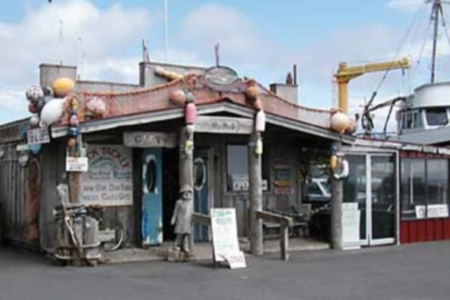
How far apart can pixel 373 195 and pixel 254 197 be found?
387 cm

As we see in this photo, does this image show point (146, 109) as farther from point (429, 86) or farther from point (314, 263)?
point (429, 86)

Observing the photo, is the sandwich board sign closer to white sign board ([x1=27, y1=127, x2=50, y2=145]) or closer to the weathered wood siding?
white sign board ([x1=27, y1=127, x2=50, y2=145])

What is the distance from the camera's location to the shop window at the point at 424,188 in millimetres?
19047

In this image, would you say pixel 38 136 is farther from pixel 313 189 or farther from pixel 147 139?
pixel 313 189

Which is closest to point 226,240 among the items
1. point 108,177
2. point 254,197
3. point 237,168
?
point 254,197

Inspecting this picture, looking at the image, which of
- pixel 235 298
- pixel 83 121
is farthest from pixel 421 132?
pixel 235 298

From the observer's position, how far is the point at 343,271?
13703 millimetres

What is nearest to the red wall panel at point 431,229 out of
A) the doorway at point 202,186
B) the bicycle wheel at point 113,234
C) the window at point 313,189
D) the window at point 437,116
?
the window at point 313,189

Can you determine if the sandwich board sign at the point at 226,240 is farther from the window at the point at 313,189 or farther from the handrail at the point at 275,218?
the window at the point at 313,189

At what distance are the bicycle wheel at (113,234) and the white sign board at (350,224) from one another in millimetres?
5358

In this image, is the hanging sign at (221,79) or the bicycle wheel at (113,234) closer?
the bicycle wheel at (113,234)

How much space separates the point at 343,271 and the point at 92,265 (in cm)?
467

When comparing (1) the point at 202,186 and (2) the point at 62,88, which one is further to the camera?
(1) the point at 202,186

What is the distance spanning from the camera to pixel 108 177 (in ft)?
52.3
